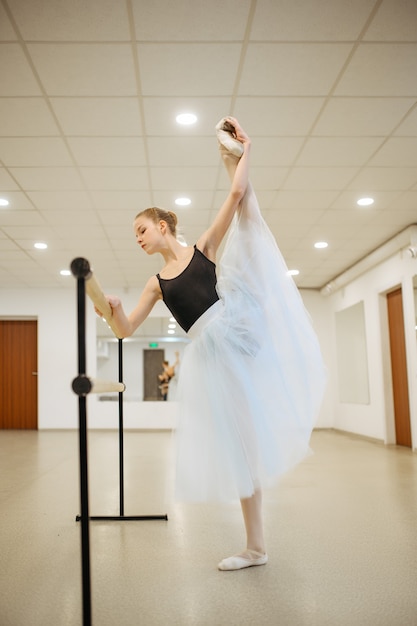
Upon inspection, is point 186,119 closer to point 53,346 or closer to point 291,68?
point 291,68

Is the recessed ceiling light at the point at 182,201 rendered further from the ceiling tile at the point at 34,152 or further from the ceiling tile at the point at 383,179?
the ceiling tile at the point at 383,179

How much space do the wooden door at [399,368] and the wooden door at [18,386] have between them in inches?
258

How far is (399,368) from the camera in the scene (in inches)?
303

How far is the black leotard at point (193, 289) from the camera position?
2.11 metres

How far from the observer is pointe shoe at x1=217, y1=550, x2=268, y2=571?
2055 mm

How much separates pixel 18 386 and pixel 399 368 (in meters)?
6.96

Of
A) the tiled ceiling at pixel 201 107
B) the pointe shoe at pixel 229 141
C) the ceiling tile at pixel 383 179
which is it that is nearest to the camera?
the pointe shoe at pixel 229 141

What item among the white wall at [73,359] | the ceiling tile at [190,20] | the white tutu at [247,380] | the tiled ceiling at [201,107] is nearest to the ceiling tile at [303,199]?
the tiled ceiling at [201,107]

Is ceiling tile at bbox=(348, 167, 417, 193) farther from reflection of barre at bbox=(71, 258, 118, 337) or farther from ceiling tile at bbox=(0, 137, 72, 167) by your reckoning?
reflection of barre at bbox=(71, 258, 118, 337)

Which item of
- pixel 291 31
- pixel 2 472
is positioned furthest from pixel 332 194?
pixel 2 472

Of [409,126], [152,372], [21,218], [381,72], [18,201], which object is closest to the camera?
[381,72]

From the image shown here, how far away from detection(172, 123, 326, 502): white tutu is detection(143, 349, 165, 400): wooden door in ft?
28.6

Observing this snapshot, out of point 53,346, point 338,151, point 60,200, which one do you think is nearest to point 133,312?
point 338,151

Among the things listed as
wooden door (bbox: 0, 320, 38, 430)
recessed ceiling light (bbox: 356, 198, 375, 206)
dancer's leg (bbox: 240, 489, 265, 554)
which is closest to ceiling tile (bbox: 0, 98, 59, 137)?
dancer's leg (bbox: 240, 489, 265, 554)
